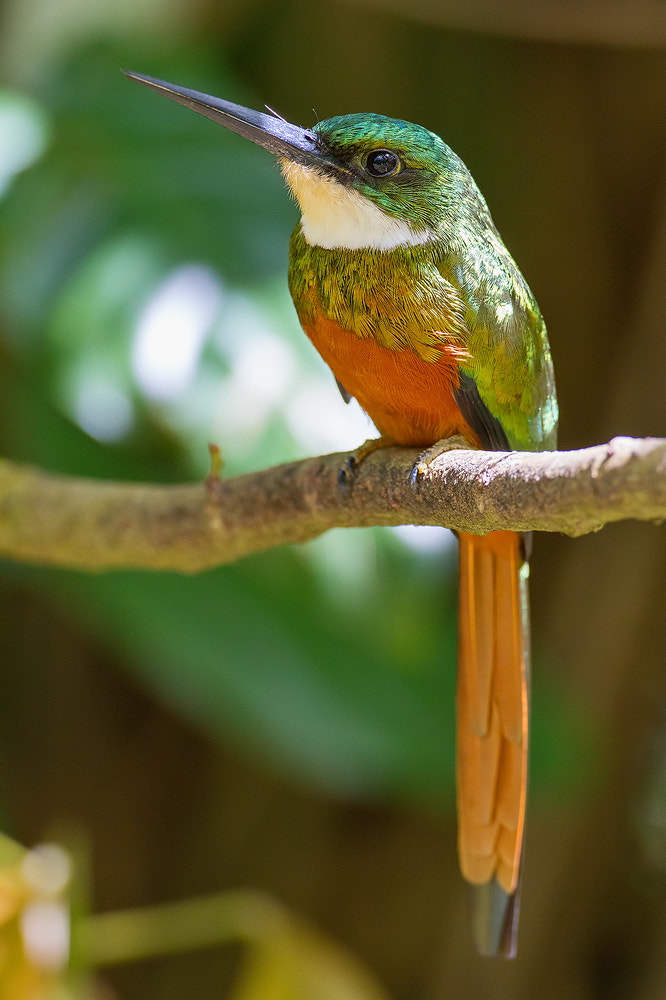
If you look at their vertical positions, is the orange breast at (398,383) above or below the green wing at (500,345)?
below

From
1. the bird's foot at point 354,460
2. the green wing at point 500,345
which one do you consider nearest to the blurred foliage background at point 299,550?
the bird's foot at point 354,460

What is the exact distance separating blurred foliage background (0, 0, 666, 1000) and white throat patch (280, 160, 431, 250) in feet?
1.03

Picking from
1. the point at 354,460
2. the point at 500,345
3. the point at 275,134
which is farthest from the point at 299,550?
the point at 275,134

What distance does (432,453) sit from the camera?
3.51 feet

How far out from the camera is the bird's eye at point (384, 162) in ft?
3.74

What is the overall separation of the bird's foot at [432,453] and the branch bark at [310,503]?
0.04 feet

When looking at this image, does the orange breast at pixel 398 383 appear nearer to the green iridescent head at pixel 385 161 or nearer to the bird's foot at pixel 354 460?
the bird's foot at pixel 354 460

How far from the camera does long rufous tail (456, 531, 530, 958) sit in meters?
1.25

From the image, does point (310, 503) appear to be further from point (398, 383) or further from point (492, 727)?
point (492, 727)

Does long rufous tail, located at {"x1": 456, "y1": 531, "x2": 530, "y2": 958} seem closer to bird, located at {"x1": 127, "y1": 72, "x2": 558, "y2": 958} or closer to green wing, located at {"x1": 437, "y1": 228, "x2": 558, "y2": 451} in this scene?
bird, located at {"x1": 127, "y1": 72, "x2": 558, "y2": 958}

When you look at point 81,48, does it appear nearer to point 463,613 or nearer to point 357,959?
point 463,613

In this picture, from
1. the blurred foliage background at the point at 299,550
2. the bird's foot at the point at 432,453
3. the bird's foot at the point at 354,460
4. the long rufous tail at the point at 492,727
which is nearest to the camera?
the bird's foot at the point at 432,453

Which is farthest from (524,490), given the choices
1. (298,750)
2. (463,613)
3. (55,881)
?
(298,750)

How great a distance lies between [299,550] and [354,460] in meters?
0.33
